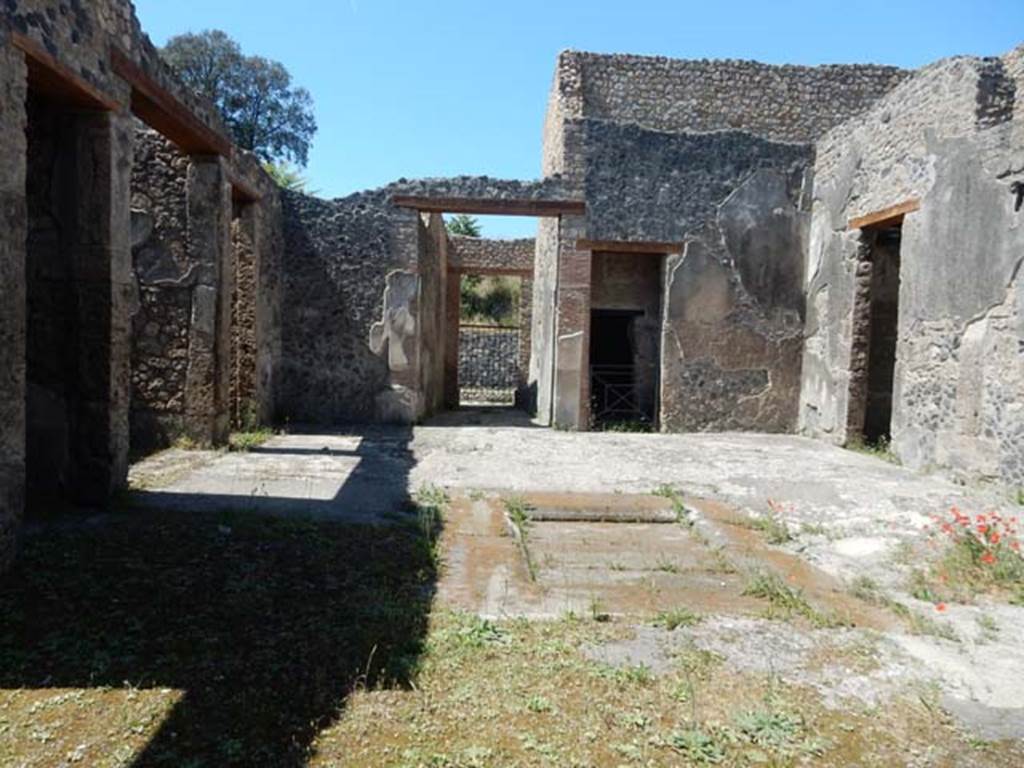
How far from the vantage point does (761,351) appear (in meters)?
10.4

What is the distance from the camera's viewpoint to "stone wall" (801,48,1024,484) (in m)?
6.54

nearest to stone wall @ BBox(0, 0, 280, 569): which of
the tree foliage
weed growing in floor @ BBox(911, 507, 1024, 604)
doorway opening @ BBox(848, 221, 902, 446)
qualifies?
weed growing in floor @ BBox(911, 507, 1024, 604)

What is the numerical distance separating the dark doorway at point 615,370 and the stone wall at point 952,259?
145 inches

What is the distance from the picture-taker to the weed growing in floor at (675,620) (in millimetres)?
3326

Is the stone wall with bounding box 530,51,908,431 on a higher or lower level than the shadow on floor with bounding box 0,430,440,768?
higher

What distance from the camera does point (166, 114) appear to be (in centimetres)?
596

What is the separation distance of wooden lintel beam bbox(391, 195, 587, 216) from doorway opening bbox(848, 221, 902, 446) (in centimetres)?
361

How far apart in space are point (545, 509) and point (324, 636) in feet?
8.60

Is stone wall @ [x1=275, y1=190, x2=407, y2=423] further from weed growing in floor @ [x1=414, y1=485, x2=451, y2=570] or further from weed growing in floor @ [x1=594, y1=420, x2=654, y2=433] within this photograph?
weed growing in floor @ [x1=414, y1=485, x2=451, y2=570]

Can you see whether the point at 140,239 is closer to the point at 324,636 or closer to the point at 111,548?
the point at 111,548

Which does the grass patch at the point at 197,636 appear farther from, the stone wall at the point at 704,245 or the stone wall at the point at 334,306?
the stone wall at the point at 704,245

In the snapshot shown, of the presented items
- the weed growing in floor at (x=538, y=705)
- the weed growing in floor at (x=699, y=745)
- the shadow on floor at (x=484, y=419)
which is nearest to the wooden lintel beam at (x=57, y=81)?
the weed growing in floor at (x=538, y=705)

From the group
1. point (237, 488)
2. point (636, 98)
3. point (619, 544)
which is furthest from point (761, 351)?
point (237, 488)

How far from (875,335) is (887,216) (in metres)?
1.67
